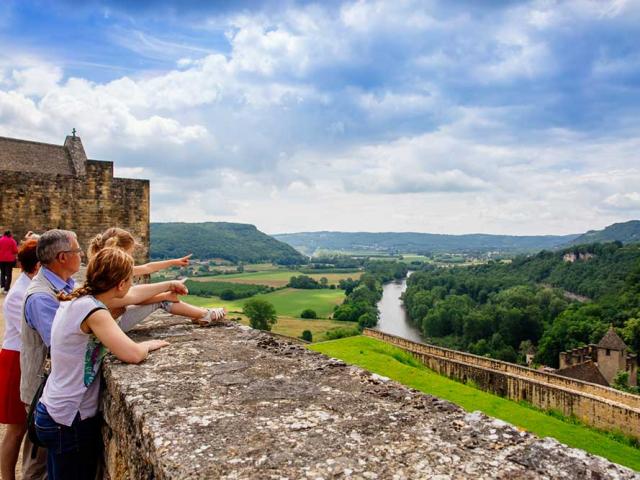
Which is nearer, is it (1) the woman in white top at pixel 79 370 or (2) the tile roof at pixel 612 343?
(1) the woman in white top at pixel 79 370

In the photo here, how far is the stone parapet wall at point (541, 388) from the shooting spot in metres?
14.8

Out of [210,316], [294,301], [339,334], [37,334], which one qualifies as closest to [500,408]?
[210,316]

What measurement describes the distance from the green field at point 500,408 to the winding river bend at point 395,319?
31.6 meters

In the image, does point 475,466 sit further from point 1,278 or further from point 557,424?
point 557,424

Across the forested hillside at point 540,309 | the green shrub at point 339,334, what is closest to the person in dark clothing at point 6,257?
the green shrub at point 339,334

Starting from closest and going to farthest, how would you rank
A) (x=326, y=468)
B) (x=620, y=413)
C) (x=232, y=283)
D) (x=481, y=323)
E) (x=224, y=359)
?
(x=326, y=468) < (x=224, y=359) < (x=620, y=413) < (x=481, y=323) < (x=232, y=283)

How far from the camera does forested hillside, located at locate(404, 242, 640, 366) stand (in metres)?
45.8

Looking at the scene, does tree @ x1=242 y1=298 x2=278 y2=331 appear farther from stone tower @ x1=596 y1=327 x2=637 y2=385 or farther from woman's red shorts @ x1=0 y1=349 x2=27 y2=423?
woman's red shorts @ x1=0 y1=349 x2=27 y2=423

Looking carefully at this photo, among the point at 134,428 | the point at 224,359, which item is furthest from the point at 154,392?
the point at 224,359

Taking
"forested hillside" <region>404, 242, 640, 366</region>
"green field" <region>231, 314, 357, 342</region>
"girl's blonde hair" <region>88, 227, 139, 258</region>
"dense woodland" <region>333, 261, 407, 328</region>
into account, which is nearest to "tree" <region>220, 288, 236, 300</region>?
"green field" <region>231, 314, 357, 342</region>

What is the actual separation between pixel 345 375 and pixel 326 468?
1035 millimetres

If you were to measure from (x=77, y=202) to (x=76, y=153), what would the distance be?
5.26m

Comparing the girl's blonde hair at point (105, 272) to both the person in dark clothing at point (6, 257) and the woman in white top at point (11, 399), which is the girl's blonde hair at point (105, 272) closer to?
the woman in white top at point (11, 399)

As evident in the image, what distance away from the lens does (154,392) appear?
2236mm
